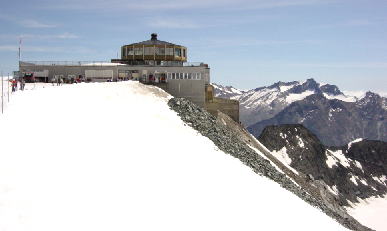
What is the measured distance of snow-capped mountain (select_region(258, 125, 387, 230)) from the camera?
429 feet

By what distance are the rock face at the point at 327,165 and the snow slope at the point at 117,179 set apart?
96.3 meters

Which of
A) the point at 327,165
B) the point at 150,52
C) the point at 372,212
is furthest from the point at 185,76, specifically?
the point at 327,165

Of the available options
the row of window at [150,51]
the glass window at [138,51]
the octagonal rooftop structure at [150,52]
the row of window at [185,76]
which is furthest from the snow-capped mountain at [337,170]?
the row of window at [185,76]

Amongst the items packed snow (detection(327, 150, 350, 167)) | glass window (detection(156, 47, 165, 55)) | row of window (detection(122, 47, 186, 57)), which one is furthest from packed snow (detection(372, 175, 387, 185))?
glass window (detection(156, 47, 165, 55))

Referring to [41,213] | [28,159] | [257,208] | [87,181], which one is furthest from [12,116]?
[257,208]

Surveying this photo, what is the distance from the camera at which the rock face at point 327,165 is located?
13638 cm

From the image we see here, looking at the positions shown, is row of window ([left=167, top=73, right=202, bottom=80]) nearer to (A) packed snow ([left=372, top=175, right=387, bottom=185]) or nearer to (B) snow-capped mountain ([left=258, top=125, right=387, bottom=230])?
(B) snow-capped mountain ([left=258, top=125, right=387, bottom=230])

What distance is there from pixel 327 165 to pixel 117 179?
13946cm

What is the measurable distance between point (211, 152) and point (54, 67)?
37796 mm

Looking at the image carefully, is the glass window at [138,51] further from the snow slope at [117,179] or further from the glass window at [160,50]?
the snow slope at [117,179]

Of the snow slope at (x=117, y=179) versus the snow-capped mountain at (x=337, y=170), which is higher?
the snow slope at (x=117, y=179)

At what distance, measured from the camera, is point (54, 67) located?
6544cm

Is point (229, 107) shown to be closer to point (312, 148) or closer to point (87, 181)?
point (87, 181)

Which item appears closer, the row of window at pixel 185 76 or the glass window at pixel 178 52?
the row of window at pixel 185 76
